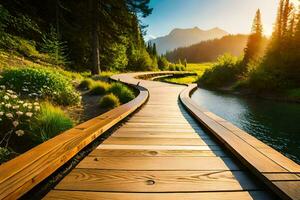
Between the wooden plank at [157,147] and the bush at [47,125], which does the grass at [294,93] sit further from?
the bush at [47,125]

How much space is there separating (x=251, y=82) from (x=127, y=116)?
21.0 meters

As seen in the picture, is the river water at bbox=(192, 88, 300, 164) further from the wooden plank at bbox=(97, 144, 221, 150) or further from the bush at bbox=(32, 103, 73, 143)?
the bush at bbox=(32, 103, 73, 143)

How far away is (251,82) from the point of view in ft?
78.5

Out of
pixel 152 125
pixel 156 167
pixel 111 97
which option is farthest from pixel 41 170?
pixel 111 97

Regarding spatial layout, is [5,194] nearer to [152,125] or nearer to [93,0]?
[152,125]

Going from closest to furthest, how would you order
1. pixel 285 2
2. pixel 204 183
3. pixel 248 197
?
pixel 248 197
pixel 204 183
pixel 285 2

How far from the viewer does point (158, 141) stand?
145 inches

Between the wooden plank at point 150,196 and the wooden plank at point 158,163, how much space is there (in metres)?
0.54

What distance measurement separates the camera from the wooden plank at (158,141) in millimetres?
3551

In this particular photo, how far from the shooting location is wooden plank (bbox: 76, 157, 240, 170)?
2613 millimetres

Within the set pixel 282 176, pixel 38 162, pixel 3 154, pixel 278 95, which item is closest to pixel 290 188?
pixel 282 176

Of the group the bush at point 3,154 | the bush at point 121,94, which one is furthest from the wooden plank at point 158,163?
the bush at point 121,94

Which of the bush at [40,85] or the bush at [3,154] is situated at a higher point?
the bush at [40,85]

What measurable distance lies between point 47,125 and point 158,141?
2.29m
